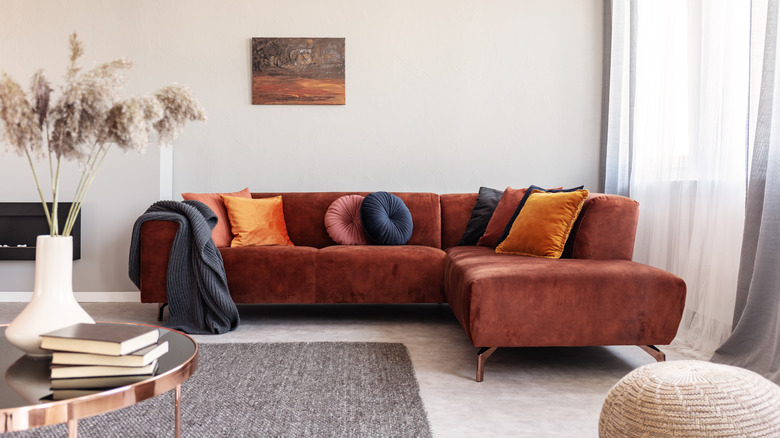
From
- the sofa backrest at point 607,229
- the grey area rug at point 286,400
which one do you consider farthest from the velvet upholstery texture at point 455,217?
the grey area rug at point 286,400

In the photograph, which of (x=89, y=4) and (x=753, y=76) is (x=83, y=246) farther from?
(x=753, y=76)

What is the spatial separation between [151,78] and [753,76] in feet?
12.4

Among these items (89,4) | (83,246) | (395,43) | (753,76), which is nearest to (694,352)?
(753,76)

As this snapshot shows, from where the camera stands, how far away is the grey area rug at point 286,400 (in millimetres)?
1716

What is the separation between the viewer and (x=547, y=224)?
2828mm

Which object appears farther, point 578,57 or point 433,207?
point 578,57

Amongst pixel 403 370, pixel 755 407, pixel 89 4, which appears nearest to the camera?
pixel 755 407

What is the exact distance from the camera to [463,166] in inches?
168

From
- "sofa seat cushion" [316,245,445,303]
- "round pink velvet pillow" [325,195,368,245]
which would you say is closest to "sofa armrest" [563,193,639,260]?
"sofa seat cushion" [316,245,445,303]

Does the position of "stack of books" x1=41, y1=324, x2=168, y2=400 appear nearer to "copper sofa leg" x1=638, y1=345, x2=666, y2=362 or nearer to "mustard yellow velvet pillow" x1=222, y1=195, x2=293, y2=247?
"copper sofa leg" x1=638, y1=345, x2=666, y2=362

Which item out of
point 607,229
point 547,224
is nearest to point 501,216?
point 547,224

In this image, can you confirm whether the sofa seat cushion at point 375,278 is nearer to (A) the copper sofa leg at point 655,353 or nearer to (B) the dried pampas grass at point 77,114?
(A) the copper sofa leg at point 655,353

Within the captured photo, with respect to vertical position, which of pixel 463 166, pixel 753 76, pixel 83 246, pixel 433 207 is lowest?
pixel 83 246

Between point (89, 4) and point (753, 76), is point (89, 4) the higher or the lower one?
the higher one
